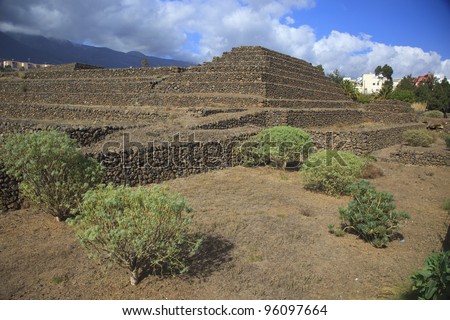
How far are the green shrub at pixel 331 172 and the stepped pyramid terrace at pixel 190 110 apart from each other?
291 centimetres

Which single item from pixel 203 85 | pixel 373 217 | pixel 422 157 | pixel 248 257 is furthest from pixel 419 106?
pixel 248 257

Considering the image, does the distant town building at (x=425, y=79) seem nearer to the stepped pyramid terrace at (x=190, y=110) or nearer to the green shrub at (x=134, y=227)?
the stepped pyramid terrace at (x=190, y=110)

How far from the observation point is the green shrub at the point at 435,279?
3551 mm

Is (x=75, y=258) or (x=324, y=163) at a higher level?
(x=324, y=163)

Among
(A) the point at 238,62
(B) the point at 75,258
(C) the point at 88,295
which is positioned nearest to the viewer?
(C) the point at 88,295

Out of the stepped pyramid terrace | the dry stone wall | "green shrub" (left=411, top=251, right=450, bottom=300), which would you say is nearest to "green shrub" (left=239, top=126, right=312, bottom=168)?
the stepped pyramid terrace

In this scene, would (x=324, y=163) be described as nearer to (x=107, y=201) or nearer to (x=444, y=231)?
(x=444, y=231)

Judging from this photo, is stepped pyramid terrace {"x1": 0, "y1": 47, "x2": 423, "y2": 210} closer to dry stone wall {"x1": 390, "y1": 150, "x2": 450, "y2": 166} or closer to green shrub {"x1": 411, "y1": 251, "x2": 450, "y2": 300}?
dry stone wall {"x1": 390, "y1": 150, "x2": 450, "y2": 166}

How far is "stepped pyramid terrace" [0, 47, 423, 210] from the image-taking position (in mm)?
10242

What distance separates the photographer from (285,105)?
65.7ft

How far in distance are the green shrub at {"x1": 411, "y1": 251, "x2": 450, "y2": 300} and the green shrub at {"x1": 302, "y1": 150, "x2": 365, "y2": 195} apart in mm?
5140

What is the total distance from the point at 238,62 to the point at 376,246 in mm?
17973
